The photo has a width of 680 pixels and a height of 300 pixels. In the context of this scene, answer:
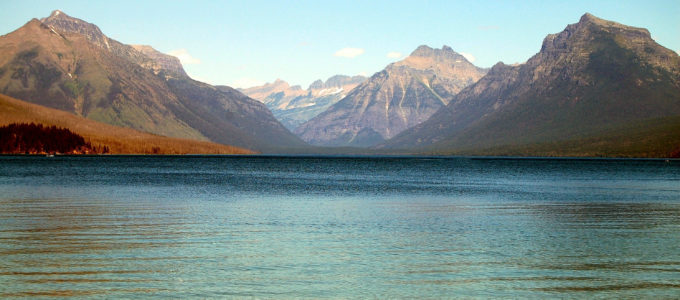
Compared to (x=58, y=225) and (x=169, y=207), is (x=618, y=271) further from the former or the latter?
(x=169, y=207)

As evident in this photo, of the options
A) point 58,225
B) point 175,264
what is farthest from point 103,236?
point 175,264

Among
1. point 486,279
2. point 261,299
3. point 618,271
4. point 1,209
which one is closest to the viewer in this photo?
point 261,299

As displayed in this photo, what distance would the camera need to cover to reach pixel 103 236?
43031mm

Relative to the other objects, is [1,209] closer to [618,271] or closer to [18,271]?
[18,271]

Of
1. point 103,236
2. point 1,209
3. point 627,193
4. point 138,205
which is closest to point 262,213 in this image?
point 138,205

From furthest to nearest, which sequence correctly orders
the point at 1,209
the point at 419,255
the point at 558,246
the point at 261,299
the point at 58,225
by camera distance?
the point at 1,209 → the point at 58,225 → the point at 558,246 → the point at 419,255 → the point at 261,299

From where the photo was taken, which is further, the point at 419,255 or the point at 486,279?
the point at 419,255

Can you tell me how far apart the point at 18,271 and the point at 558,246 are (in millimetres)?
31046

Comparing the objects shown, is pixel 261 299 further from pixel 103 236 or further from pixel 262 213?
pixel 262 213

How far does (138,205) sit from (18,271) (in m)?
36.2

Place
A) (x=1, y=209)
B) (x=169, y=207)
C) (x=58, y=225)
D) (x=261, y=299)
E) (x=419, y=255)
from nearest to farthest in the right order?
1. (x=261, y=299)
2. (x=419, y=255)
3. (x=58, y=225)
4. (x=1, y=209)
5. (x=169, y=207)

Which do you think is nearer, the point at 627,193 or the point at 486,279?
the point at 486,279

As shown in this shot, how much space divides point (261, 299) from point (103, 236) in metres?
21.2

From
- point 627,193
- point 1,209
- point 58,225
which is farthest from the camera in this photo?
point 627,193
